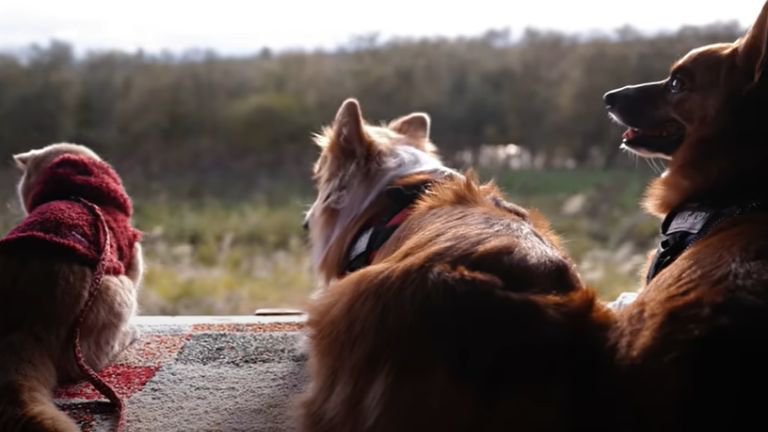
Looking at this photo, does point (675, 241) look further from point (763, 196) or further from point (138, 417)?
point (138, 417)

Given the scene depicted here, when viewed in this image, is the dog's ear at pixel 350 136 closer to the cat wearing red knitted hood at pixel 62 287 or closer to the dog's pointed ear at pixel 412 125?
the dog's pointed ear at pixel 412 125

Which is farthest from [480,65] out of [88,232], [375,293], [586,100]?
[375,293]

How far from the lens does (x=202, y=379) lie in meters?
1.82

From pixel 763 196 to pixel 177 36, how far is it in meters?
2.05

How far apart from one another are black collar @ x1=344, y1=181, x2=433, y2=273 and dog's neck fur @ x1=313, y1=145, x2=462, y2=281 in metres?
0.04

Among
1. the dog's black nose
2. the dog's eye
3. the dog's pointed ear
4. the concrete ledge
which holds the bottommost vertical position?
the concrete ledge

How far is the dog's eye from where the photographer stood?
1673 mm

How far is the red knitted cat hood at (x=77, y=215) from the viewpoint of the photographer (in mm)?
1690

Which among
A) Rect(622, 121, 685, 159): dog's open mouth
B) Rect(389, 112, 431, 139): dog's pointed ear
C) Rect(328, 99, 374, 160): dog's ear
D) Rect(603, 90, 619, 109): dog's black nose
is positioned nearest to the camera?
Rect(622, 121, 685, 159): dog's open mouth

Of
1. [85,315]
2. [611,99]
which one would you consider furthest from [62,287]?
[611,99]

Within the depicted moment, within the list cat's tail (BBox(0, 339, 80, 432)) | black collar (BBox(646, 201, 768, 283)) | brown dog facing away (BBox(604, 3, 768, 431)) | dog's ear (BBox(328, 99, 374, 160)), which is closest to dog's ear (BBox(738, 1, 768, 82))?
brown dog facing away (BBox(604, 3, 768, 431))

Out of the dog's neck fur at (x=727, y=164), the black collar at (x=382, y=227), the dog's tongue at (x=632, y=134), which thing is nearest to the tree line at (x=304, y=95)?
the black collar at (x=382, y=227)

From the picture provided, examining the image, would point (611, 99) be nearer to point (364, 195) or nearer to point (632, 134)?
point (632, 134)

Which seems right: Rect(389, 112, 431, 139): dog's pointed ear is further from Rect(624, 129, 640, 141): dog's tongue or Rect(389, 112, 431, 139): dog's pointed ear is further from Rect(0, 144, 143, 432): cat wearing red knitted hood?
Rect(0, 144, 143, 432): cat wearing red knitted hood
